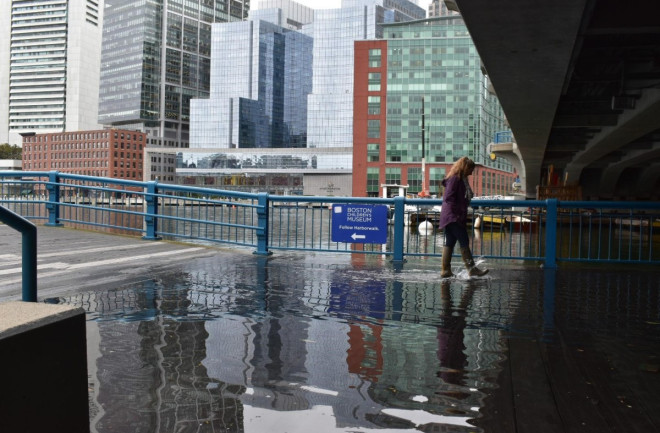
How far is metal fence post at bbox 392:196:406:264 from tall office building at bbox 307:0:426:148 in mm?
147101

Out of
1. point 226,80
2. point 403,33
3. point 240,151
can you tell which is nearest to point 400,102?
point 403,33

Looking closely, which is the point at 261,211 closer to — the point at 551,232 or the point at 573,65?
the point at 551,232

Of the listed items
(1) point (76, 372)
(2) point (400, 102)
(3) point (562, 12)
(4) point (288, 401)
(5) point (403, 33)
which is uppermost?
(5) point (403, 33)

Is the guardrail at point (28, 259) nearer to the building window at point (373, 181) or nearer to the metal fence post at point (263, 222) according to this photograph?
the metal fence post at point (263, 222)

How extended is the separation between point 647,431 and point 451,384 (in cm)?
120

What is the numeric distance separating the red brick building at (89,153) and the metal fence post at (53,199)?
14897 cm

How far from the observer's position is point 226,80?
19212 centimetres

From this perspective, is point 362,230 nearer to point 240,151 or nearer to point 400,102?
point 400,102

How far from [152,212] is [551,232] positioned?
26.9ft

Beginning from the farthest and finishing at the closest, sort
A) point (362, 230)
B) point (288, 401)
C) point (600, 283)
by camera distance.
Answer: point (362, 230)
point (600, 283)
point (288, 401)

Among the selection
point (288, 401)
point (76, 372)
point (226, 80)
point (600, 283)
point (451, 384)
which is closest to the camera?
point (76, 372)

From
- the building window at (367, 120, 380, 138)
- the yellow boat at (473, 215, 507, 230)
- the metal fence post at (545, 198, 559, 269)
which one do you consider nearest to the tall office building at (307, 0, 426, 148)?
the building window at (367, 120, 380, 138)

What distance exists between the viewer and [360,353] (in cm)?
492

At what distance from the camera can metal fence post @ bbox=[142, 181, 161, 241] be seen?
13.2 meters
